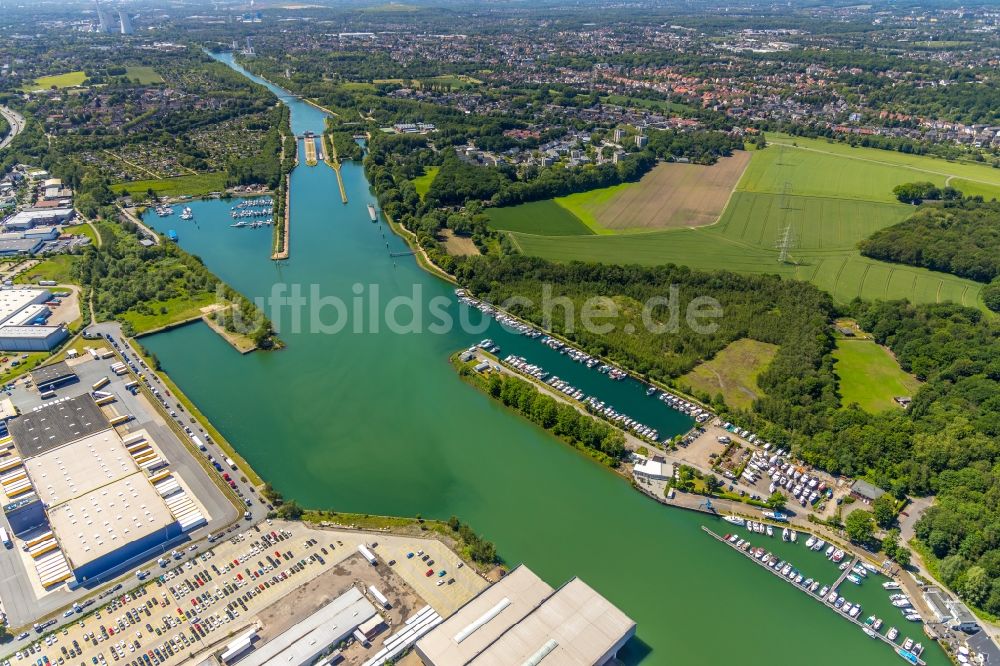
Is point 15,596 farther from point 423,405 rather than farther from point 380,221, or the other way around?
point 380,221

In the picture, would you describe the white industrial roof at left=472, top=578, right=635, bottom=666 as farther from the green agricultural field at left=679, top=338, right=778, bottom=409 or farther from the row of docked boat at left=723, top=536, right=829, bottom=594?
the green agricultural field at left=679, top=338, right=778, bottom=409

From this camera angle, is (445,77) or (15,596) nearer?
(15,596)

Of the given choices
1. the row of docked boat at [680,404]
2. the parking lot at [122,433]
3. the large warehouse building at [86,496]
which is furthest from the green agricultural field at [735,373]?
the large warehouse building at [86,496]

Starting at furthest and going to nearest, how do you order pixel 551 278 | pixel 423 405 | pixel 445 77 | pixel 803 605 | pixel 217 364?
1. pixel 445 77
2. pixel 551 278
3. pixel 217 364
4. pixel 423 405
5. pixel 803 605

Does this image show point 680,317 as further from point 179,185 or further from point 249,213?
point 179,185

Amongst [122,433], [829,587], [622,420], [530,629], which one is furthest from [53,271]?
[829,587]

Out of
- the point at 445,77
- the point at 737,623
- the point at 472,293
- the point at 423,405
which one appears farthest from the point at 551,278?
the point at 445,77

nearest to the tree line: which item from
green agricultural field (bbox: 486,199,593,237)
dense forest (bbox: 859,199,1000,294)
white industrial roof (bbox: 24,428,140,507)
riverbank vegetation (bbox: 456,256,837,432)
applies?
dense forest (bbox: 859,199,1000,294)
